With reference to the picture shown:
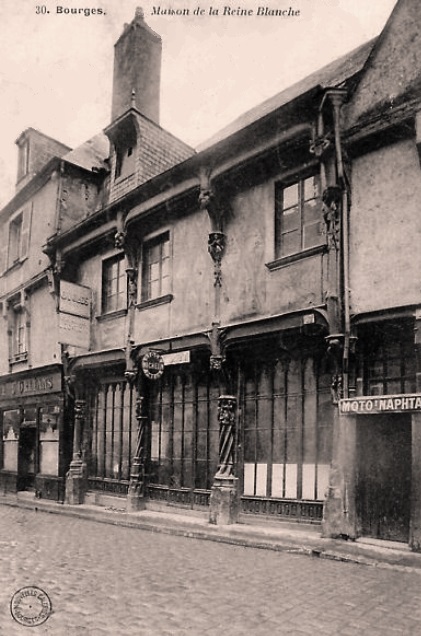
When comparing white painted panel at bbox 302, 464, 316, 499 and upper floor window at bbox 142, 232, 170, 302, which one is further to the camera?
upper floor window at bbox 142, 232, 170, 302

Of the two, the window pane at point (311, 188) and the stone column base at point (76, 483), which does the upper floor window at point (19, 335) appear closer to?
the stone column base at point (76, 483)

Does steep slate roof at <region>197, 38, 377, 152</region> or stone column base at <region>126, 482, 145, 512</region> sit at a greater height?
steep slate roof at <region>197, 38, 377, 152</region>

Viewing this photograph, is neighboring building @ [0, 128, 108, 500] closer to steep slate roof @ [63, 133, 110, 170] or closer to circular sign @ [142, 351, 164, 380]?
steep slate roof @ [63, 133, 110, 170]

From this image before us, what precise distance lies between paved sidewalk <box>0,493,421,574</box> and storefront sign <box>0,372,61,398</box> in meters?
3.02

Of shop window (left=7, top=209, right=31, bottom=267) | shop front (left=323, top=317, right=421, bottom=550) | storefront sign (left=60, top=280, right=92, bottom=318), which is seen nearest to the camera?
shop front (left=323, top=317, right=421, bottom=550)

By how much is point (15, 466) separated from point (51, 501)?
2716 mm

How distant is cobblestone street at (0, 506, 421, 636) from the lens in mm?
4539

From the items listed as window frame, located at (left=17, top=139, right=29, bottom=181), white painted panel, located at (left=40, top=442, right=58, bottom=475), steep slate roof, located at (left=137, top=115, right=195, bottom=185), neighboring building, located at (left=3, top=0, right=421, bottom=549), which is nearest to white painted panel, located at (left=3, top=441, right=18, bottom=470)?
white painted panel, located at (left=40, top=442, right=58, bottom=475)

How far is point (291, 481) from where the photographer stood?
900cm

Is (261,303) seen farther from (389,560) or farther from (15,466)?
(15,466)

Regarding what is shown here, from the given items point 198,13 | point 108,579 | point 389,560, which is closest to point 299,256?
point 198,13

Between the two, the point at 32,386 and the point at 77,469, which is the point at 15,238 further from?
the point at 77,469

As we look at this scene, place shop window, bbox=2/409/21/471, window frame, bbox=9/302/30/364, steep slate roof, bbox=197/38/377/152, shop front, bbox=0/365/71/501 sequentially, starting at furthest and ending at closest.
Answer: window frame, bbox=9/302/30/364, shop window, bbox=2/409/21/471, shop front, bbox=0/365/71/501, steep slate roof, bbox=197/38/377/152

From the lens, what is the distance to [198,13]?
6.46 metres
